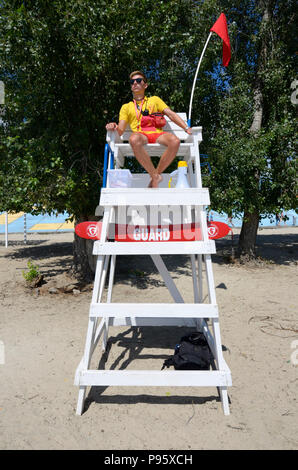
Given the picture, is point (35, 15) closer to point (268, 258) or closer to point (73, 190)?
point (73, 190)

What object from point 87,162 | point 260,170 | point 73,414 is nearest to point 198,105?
point 260,170

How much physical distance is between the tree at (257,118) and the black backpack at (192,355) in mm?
5213

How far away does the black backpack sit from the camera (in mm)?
3182

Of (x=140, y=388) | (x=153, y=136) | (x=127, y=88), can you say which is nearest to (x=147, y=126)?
(x=153, y=136)

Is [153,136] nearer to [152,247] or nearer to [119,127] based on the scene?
[119,127]

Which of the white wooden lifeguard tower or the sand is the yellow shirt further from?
the sand

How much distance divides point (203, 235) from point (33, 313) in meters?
3.84

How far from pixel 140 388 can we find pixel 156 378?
0.62 m

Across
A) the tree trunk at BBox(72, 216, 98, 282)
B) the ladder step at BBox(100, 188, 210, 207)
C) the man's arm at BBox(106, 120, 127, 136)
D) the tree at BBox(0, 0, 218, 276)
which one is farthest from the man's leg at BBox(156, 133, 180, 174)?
the tree trunk at BBox(72, 216, 98, 282)

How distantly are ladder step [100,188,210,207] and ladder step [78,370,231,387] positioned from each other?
1.52m

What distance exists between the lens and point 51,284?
7.33 meters

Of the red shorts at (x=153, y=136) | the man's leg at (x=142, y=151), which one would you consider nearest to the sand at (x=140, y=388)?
the man's leg at (x=142, y=151)

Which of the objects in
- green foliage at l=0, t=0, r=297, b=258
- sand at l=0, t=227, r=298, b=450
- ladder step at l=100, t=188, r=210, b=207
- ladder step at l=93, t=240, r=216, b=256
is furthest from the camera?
green foliage at l=0, t=0, r=297, b=258

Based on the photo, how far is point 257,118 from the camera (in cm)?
901
